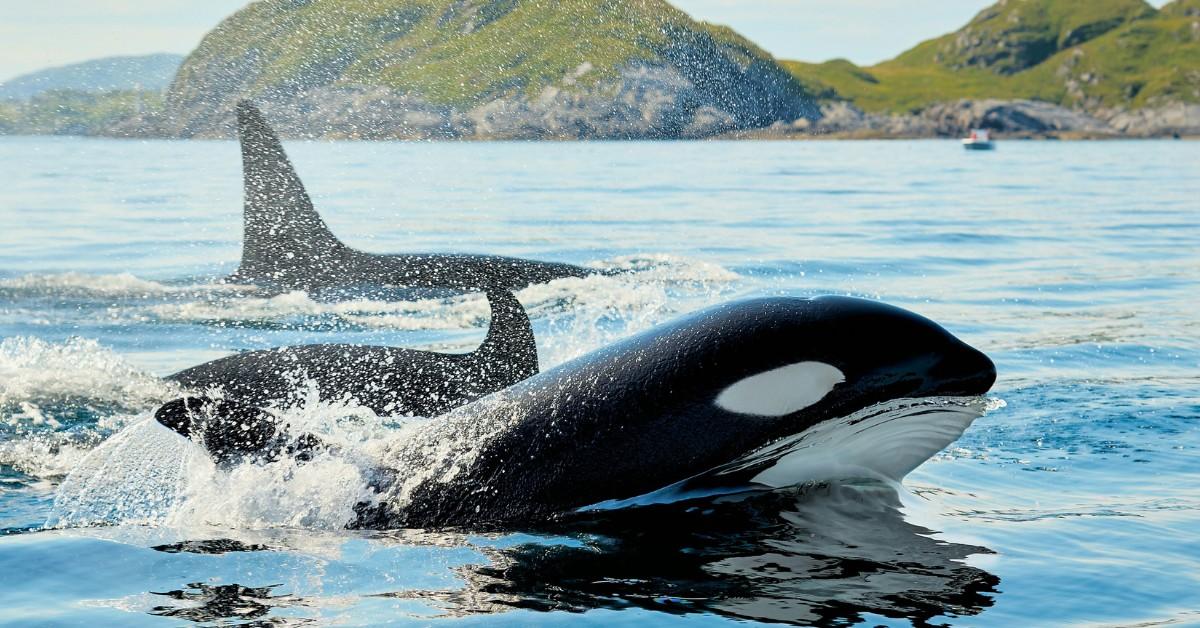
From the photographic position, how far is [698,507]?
5.33 m

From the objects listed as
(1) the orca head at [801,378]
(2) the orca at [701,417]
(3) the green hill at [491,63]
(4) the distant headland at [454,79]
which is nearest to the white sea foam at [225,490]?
(2) the orca at [701,417]

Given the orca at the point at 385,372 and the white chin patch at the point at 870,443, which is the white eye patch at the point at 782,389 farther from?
the orca at the point at 385,372

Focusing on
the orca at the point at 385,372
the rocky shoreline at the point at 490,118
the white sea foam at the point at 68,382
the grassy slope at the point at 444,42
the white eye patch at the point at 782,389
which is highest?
the grassy slope at the point at 444,42

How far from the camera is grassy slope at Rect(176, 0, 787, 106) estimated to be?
50.3 metres

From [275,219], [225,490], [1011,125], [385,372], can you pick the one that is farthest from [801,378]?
[1011,125]

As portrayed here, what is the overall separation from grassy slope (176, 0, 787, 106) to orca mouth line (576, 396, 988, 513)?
37540 millimetres

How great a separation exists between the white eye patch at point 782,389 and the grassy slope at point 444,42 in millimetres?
37918

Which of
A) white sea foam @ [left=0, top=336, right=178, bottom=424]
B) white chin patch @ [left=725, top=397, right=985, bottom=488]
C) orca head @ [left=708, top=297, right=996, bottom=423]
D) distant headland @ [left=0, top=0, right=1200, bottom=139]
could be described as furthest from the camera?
distant headland @ [left=0, top=0, right=1200, bottom=139]

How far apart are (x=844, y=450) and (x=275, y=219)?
30.5 ft

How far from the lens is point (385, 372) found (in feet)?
25.1

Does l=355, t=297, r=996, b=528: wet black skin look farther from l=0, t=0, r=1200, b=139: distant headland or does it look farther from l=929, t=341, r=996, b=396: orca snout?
l=0, t=0, r=1200, b=139: distant headland

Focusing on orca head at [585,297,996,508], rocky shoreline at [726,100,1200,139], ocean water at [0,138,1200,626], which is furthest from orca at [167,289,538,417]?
rocky shoreline at [726,100,1200,139]

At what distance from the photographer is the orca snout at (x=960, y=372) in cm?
490

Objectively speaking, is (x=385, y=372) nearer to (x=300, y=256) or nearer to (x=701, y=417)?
(x=701, y=417)
